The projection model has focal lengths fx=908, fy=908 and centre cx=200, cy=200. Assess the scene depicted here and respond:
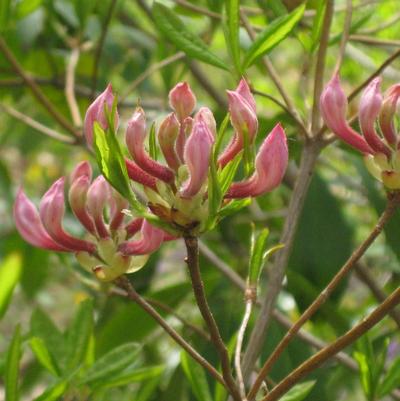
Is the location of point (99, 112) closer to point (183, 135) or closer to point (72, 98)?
point (183, 135)

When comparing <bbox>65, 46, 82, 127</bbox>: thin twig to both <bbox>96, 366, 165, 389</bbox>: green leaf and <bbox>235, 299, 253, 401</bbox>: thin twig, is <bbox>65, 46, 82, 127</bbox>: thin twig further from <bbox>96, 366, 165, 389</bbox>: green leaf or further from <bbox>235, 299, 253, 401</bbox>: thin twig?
<bbox>235, 299, 253, 401</bbox>: thin twig

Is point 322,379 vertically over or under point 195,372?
under

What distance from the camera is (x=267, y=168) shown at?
1.77ft

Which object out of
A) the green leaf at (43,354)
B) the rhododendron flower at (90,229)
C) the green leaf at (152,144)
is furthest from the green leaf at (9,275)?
the green leaf at (152,144)

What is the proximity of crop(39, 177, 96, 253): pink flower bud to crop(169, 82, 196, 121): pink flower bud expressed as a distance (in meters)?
0.09

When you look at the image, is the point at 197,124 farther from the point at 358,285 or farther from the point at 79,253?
the point at 358,285

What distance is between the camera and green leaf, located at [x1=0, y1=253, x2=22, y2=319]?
78cm

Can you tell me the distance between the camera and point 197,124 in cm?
49

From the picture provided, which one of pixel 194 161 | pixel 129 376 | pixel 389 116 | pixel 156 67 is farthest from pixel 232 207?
pixel 156 67

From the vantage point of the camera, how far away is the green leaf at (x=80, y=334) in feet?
2.75

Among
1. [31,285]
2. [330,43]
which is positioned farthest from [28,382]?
[330,43]

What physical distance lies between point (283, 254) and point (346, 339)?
0.19 m

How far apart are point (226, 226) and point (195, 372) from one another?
66cm

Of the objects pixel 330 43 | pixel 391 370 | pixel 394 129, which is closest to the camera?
pixel 394 129
